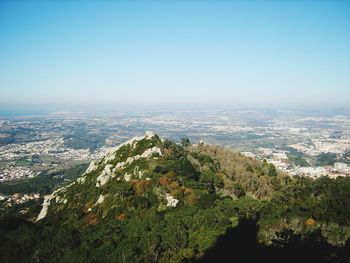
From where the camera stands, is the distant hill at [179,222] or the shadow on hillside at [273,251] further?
the distant hill at [179,222]

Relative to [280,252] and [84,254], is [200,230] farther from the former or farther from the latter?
[84,254]

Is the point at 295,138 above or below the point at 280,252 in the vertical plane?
below

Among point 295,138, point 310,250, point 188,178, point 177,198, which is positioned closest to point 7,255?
point 177,198

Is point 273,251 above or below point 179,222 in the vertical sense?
above

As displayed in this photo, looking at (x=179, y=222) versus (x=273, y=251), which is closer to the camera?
(x=273, y=251)
